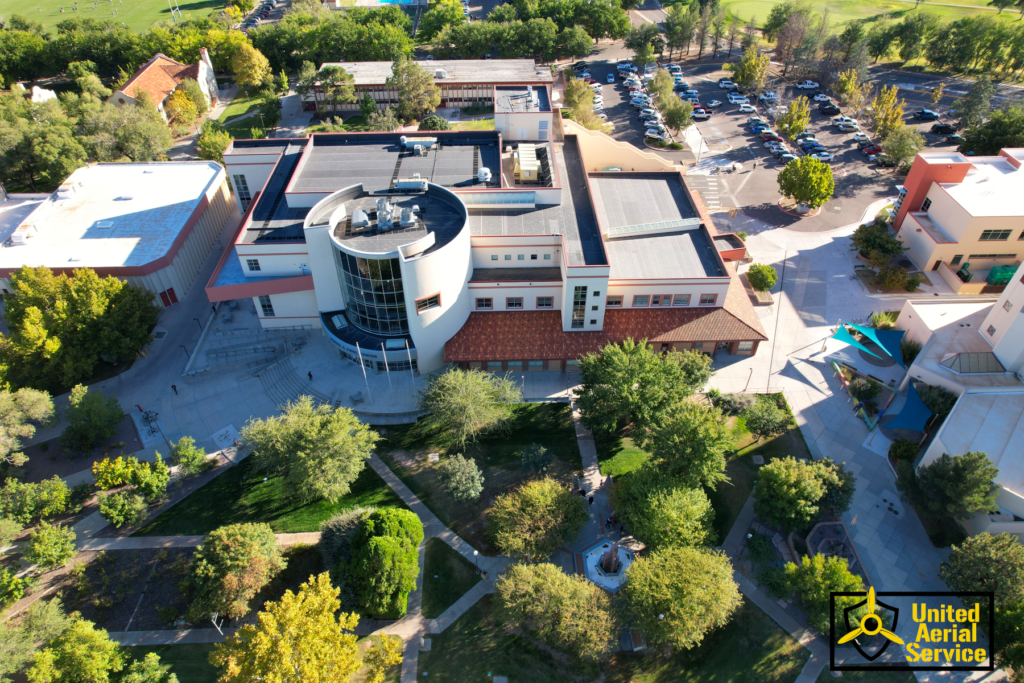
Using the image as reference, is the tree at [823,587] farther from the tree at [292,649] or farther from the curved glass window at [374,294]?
the curved glass window at [374,294]

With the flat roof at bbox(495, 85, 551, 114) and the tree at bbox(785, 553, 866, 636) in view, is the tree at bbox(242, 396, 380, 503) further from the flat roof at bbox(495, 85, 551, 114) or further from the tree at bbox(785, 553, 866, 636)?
the flat roof at bbox(495, 85, 551, 114)

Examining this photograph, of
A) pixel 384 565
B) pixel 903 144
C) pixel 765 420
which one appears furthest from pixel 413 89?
pixel 384 565

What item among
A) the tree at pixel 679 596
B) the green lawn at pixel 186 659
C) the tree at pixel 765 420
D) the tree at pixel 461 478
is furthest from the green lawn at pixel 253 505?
the tree at pixel 765 420

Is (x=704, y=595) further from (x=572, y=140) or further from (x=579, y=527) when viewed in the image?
(x=572, y=140)

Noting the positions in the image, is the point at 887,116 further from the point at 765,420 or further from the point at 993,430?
the point at 765,420

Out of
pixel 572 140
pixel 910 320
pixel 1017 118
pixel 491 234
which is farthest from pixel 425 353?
pixel 1017 118

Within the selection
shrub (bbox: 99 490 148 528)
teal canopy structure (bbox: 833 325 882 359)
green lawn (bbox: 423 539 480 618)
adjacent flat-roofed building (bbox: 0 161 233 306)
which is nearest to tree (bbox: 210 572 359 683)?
green lawn (bbox: 423 539 480 618)
